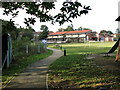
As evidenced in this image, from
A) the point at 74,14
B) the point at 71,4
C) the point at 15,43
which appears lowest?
the point at 15,43

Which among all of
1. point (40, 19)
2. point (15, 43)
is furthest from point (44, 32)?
point (40, 19)

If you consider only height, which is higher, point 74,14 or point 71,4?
point 71,4

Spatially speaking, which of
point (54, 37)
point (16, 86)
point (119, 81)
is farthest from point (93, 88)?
point (54, 37)

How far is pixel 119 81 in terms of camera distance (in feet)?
17.9

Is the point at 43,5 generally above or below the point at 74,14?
above

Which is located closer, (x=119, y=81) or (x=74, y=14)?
(x=119, y=81)

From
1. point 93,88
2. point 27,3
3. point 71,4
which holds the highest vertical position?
point 27,3

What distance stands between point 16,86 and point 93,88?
2.92 meters

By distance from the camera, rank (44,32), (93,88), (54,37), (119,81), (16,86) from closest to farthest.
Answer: (93,88) → (16,86) → (119,81) → (44,32) → (54,37)

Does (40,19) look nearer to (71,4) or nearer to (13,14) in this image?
(13,14)

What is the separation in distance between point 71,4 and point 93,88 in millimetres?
3962

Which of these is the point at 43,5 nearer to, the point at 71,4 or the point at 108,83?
the point at 71,4

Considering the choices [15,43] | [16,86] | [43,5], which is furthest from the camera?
[15,43]

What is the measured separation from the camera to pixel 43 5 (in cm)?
782
